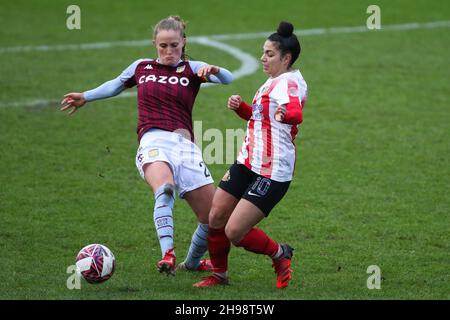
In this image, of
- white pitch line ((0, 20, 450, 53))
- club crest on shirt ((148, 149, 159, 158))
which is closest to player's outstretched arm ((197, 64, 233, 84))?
club crest on shirt ((148, 149, 159, 158))

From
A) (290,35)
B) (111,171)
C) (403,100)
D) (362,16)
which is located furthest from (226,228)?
(362,16)

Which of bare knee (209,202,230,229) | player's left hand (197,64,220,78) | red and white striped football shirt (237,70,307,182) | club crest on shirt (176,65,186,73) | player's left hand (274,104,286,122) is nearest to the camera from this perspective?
player's left hand (274,104,286,122)

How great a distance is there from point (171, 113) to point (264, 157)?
1.12 meters

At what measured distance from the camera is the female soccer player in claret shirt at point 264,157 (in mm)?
8055

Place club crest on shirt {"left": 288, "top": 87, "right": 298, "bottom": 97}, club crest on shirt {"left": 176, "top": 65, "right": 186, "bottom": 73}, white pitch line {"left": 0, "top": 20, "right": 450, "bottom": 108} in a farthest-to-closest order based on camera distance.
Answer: white pitch line {"left": 0, "top": 20, "right": 450, "bottom": 108}, club crest on shirt {"left": 176, "top": 65, "right": 186, "bottom": 73}, club crest on shirt {"left": 288, "top": 87, "right": 298, "bottom": 97}

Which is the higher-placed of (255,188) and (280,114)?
(280,114)

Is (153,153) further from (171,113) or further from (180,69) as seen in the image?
(180,69)

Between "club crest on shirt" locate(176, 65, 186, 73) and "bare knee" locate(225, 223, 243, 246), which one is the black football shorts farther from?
"club crest on shirt" locate(176, 65, 186, 73)

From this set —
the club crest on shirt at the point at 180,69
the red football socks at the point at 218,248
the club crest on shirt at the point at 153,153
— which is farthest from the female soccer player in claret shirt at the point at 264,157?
the club crest on shirt at the point at 180,69

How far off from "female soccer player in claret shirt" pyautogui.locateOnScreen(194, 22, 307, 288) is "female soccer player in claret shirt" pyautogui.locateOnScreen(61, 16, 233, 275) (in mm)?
401

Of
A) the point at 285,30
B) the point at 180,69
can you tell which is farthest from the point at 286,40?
the point at 180,69

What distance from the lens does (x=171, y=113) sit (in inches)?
342

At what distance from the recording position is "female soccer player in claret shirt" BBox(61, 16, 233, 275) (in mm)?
8508

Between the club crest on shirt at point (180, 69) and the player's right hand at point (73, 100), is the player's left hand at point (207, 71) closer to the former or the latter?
the club crest on shirt at point (180, 69)
